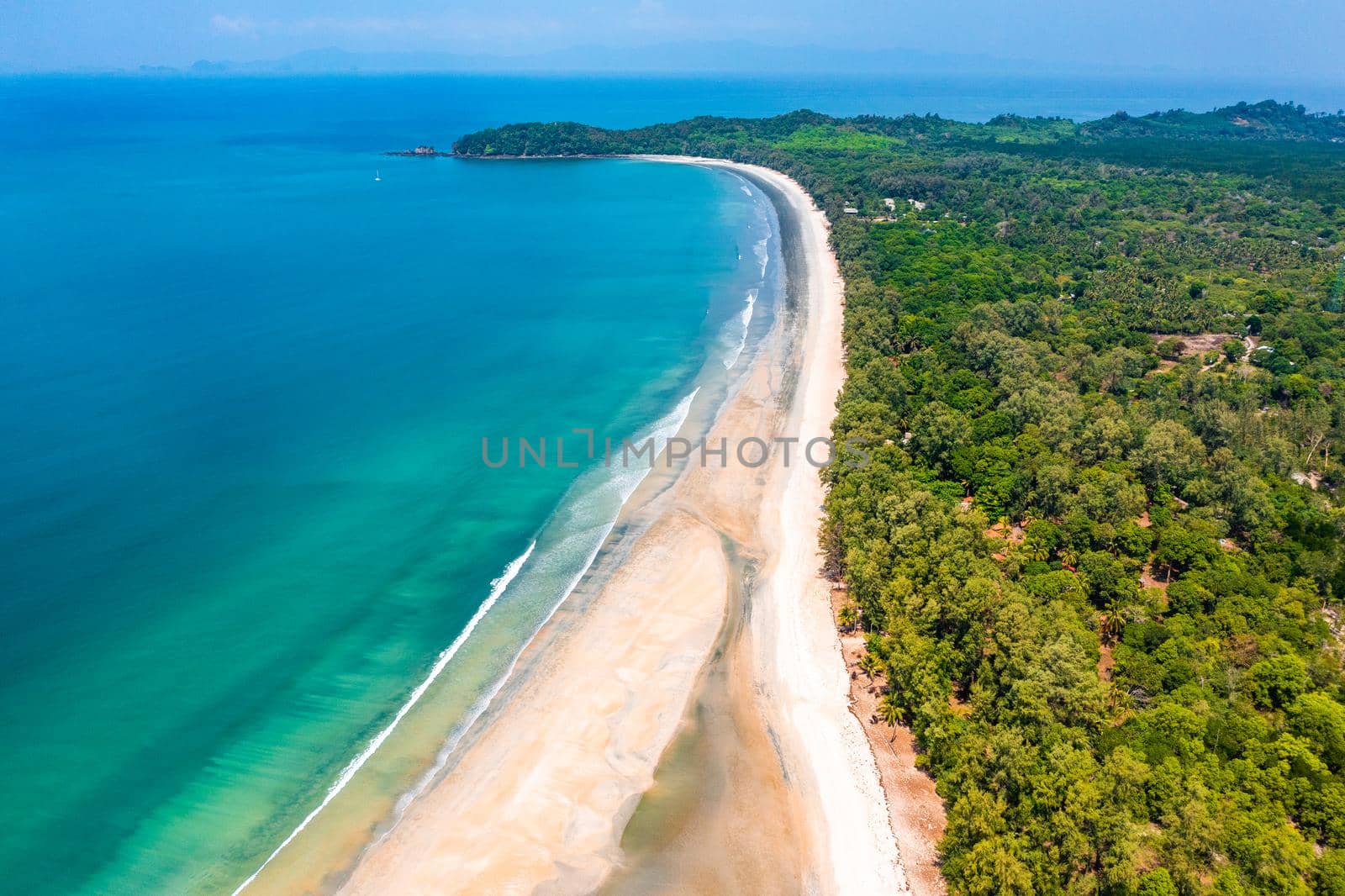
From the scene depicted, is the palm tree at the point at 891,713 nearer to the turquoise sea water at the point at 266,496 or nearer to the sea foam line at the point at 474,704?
the sea foam line at the point at 474,704

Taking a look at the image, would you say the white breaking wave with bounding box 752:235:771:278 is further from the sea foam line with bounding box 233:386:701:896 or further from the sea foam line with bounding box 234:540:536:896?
the sea foam line with bounding box 234:540:536:896

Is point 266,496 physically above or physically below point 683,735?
above

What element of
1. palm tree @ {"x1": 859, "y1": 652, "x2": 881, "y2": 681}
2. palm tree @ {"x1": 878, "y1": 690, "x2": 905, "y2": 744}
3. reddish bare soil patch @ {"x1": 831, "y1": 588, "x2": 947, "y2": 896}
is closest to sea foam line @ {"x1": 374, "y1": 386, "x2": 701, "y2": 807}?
reddish bare soil patch @ {"x1": 831, "y1": 588, "x2": 947, "y2": 896}

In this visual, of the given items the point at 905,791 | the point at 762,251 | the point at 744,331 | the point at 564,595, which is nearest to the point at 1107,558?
the point at 905,791

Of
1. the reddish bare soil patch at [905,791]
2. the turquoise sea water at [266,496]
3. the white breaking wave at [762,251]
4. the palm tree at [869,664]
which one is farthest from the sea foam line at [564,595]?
the white breaking wave at [762,251]

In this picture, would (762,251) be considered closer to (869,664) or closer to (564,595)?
(564,595)
